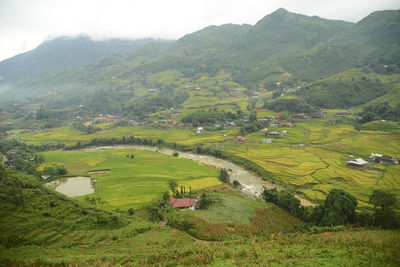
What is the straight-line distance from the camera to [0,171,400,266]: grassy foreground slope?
51.5ft

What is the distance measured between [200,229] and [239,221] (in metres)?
5.33

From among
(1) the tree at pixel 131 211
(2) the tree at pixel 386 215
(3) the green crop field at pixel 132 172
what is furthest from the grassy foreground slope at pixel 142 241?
(3) the green crop field at pixel 132 172

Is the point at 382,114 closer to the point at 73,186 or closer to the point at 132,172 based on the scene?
the point at 132,172

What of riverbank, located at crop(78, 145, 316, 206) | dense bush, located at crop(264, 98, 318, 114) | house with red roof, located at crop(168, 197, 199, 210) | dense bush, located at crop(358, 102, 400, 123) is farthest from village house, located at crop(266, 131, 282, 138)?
house with red roof, located at crop(168, 197, 199, 210)

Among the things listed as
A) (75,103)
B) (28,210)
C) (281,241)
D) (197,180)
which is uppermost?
(75,103)

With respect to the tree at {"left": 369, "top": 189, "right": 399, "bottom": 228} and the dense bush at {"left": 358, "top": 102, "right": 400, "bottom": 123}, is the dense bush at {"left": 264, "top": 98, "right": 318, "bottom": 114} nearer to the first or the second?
the dense bush at {"left": 358, "top": 102, "right": 400, "bottom": 123}

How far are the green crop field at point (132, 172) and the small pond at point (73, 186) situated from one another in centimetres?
178

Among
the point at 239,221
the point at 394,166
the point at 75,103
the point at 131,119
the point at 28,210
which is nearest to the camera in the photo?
the point at 28,210

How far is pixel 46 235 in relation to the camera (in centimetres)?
2100

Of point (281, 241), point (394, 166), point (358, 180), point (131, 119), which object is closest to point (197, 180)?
point (281, 241)

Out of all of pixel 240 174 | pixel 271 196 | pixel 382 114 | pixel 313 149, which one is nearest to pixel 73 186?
pixel 240 174

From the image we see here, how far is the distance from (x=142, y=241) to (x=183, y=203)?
977 centimetres

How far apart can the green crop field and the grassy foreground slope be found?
654cm

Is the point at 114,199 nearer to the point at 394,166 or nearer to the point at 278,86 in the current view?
the point at 394,166
